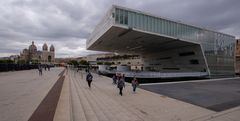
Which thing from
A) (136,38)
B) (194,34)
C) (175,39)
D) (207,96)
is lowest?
(207,96)

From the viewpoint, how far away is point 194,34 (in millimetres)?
40344

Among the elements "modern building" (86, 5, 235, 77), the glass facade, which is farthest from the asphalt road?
the glass facade

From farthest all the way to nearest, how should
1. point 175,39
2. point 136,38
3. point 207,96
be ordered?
point 136,38
point 175,39
point 207,96

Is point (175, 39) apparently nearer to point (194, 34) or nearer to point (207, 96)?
point (194, 34)

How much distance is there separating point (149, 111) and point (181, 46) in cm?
4025

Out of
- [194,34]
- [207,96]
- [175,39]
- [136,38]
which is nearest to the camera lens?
[207,96]

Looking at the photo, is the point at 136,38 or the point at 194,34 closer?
the point at 136,38

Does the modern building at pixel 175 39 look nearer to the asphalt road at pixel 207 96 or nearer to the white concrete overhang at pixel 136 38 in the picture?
the white concrete overhang at pixel 136 38

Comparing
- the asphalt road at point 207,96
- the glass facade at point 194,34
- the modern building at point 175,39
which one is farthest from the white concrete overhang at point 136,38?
the asphalt road at point 207,96

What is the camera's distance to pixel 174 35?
3659cm

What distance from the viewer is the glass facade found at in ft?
99.8

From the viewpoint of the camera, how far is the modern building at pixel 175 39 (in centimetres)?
3079

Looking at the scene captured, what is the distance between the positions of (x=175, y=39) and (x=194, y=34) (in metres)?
7.94

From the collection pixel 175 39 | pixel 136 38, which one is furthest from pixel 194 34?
pixel 136 38
